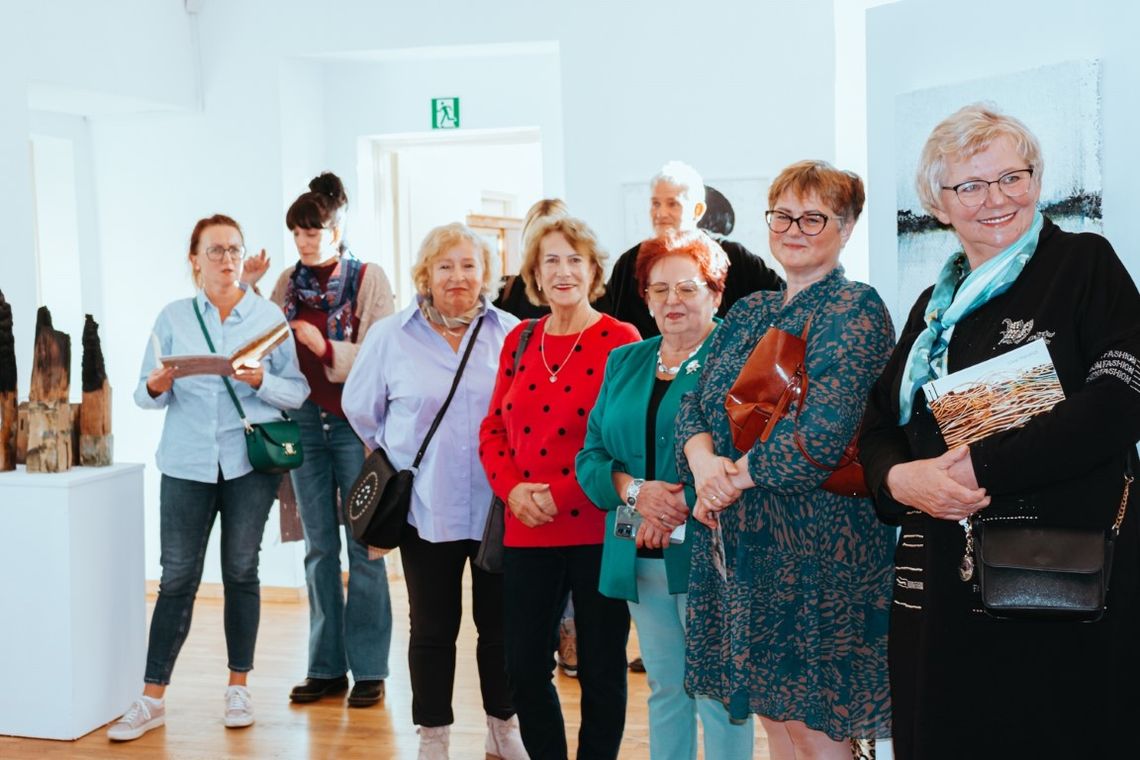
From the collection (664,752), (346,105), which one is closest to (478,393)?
(664,752)

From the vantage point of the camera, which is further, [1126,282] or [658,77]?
[658,77]

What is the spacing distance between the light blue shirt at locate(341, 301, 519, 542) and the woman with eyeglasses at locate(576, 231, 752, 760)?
642 millimetres

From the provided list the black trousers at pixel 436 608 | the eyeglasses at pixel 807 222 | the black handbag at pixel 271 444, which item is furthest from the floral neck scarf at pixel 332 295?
the eyeglasses at pixel 807 222

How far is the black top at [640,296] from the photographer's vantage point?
4.05 m

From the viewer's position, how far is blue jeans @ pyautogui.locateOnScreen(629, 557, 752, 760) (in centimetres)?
274

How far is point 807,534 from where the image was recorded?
2328 millimetres

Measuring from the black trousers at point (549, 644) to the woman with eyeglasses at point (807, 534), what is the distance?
0.51 m

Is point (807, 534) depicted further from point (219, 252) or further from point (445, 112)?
point (445, 112)

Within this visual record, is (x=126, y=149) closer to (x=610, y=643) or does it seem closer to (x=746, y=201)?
(x=746, y=201)

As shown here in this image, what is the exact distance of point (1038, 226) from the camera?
1.98m

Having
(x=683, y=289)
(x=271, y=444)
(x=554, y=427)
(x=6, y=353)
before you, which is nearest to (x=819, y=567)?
(x=683, y=289)

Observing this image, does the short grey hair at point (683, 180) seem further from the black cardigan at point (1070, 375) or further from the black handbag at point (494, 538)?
the black cardigan at point (1070, 375)

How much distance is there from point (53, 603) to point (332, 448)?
1089mm

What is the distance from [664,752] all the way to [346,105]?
4495 millimetres
